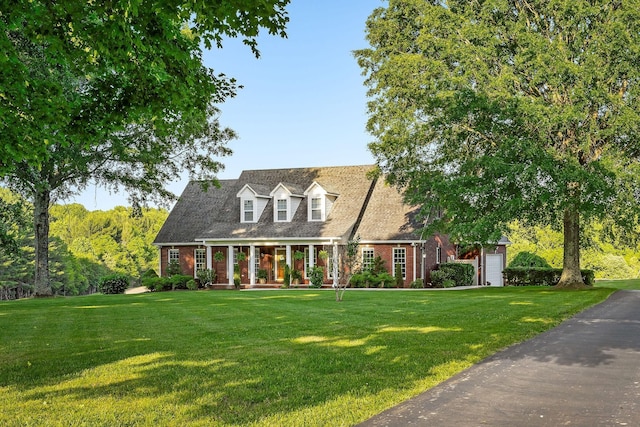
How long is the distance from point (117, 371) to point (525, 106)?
2149 centimetres

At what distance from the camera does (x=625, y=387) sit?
28.7 feet

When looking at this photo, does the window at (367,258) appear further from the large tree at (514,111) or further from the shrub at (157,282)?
the shrub at (157,282)

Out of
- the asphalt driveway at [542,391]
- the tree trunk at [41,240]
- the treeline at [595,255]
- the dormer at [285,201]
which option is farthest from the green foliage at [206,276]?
the asphalt driveway at [542,391]

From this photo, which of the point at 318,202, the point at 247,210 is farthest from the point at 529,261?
the point at 247,210

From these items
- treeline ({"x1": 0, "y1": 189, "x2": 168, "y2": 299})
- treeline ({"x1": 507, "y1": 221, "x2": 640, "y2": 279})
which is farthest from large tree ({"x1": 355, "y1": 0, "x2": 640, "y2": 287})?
treeline ({"x1": 0, "y1": 189, "x2": 168, "y2": 299})

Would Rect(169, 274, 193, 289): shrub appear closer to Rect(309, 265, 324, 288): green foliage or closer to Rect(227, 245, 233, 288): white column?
Rect(227, 245, 233, 288): white column

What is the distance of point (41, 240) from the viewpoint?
3212cm

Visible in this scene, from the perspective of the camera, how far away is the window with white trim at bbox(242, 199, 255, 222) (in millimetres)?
42156

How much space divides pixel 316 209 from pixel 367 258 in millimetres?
4875

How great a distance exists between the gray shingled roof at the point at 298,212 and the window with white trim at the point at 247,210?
53 cm

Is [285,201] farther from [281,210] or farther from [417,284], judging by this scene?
[417,284]

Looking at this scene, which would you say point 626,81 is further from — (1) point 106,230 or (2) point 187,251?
(1) point 106,230

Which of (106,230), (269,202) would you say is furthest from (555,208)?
(106,230)

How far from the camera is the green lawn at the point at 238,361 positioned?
7.49m
